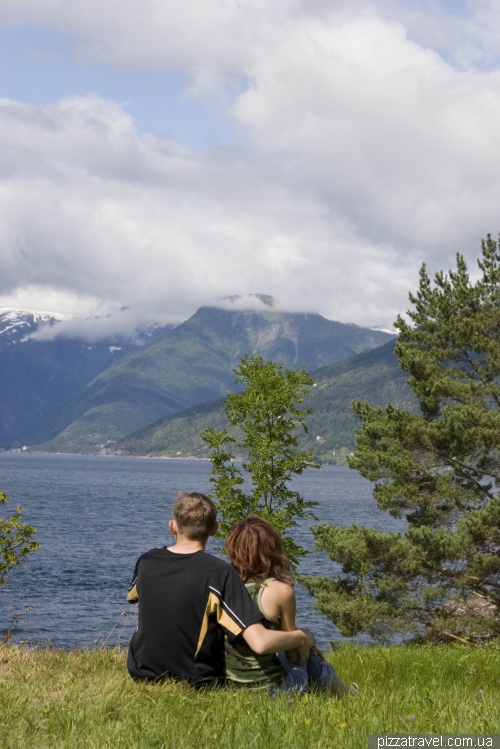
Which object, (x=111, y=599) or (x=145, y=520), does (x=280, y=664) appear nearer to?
(x=111, y=599)

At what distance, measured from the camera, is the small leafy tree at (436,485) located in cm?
2009

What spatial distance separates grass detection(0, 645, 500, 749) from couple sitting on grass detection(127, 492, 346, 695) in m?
0.23

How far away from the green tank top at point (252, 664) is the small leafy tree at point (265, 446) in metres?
13.0

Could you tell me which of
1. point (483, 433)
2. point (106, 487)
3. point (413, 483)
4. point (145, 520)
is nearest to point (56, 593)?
point (413, 483)

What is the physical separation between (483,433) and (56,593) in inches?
989

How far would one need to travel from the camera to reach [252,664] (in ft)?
17.9

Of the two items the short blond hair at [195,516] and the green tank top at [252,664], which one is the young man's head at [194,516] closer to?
the short blond hair at [195,516]

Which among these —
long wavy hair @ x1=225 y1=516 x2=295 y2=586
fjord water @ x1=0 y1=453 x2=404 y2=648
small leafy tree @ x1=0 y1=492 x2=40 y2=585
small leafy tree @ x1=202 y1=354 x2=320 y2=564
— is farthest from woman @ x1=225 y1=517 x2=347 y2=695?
small leafy tree @ x1=202 y1=354 x2=320 y2=564

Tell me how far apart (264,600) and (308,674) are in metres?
0.78

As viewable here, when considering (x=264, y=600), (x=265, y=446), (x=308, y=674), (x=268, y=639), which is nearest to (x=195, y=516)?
(x=264, y=600)

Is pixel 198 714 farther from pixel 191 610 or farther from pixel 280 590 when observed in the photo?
pixel 280 590

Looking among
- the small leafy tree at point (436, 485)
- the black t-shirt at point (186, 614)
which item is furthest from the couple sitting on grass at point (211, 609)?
the small leafy tree at point (436, 485)

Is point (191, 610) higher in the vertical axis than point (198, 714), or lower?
higher

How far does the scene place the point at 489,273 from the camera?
23.7 meters
